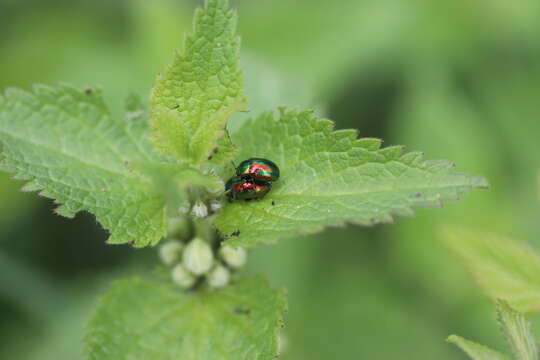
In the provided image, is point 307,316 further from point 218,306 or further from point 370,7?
point 370,7

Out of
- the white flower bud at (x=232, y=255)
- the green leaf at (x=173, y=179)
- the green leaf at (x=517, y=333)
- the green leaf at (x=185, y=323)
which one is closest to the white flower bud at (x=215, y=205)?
the green leaf at (x=173, y=179)

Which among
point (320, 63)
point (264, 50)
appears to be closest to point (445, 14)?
point (320, 63)

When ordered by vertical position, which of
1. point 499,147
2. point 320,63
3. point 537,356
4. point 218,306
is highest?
point 320,63

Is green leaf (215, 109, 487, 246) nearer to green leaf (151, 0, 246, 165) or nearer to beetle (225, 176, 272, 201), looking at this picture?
beetle (225, 176, 272, 201)

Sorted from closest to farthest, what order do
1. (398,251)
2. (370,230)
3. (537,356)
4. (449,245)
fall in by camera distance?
(537,356), (449,245), (398,251), (370,230)

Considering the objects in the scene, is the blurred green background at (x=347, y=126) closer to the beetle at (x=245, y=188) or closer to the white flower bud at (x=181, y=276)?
the beetle at (x=245, y=188)

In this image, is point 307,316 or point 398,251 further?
point 398,251

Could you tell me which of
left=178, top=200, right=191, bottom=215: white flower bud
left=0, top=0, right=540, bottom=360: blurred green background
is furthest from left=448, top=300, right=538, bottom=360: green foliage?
left=0, top=0, right=540, bottom=360: blurred green background

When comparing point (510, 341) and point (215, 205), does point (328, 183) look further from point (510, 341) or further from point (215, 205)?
point (510, 341)
